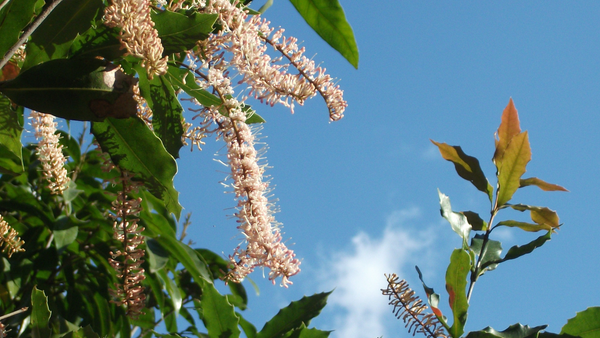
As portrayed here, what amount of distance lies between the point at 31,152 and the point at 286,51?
5.55ft

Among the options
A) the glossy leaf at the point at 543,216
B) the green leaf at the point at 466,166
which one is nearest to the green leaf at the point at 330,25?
the green leaf at the point at 466,166

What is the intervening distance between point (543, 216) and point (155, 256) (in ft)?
3.27

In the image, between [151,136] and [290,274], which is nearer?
[151,136]

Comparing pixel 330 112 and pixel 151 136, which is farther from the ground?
pixel 330 112

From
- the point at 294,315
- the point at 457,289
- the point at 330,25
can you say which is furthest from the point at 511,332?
the point at 330,25

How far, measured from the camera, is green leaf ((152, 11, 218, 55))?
80 cm

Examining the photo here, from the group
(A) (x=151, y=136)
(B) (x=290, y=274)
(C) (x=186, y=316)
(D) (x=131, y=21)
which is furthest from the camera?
(C) (x=186, y=316)

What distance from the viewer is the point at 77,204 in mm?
2064

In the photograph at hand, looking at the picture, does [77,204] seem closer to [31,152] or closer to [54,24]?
[31,152]

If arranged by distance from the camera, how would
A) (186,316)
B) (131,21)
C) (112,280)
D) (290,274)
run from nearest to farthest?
1. (131,21)
2. (290,274)
3. (112,280)
4. (186,316)

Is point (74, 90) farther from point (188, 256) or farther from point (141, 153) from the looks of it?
point (188, 256)

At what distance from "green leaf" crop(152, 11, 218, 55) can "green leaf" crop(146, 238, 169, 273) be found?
661 millimetres

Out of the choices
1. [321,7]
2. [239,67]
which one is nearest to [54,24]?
[239,67]

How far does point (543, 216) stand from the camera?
1.02 m
